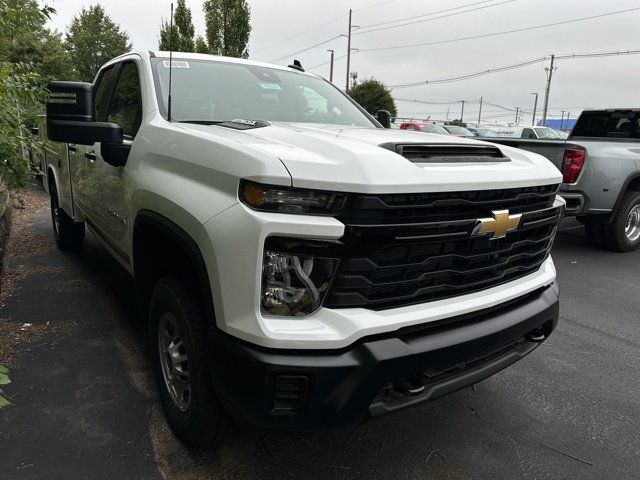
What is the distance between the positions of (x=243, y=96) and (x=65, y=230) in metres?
3.44

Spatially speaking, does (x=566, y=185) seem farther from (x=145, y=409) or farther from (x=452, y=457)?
(x=145, y=409)

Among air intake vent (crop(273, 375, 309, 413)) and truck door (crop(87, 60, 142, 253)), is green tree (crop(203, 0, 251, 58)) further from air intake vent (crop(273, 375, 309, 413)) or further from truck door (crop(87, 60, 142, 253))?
air intake vent (crop(273, 375, 309, 413))

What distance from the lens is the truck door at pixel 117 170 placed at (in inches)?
120

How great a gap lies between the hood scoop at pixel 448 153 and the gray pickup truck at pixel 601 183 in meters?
3.94

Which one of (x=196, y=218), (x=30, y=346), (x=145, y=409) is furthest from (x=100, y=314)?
(x=196, y=218)

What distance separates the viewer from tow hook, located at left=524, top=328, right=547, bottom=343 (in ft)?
8.09

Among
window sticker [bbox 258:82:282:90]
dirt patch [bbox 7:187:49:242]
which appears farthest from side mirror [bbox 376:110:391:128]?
dirt patch [bbox 7:187:49:242]

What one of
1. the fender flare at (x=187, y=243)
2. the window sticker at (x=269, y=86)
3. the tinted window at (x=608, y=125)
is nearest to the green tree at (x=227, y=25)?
the tinted window at (x=608, y=125)

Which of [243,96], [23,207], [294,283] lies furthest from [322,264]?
[23,207]

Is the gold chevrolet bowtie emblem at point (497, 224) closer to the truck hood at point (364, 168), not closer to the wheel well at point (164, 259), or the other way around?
the truck hood at point (364, 168)

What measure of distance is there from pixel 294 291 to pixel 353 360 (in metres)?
0.31

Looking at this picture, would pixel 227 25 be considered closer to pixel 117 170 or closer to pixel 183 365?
pixel 117 170

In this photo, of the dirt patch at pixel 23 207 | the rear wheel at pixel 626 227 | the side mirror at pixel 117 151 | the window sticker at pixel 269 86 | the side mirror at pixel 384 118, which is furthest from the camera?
the dirt patch at pixel 23 207

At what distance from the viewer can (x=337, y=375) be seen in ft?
5.63
